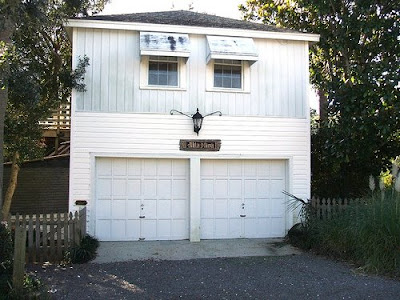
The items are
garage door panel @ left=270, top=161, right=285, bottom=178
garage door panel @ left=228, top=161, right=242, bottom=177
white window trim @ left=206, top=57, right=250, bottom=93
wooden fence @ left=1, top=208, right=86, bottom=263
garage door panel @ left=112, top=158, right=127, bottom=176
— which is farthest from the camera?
garage door panel @ left=270, top=161, right=285, bottom=178

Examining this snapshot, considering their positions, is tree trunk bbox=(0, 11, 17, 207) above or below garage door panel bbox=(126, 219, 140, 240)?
above

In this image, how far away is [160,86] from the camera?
37.6 ft

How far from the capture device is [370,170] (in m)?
13.7

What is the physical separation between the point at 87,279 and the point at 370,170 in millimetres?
9626

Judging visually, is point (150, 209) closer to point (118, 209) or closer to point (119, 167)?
point (118, 209)

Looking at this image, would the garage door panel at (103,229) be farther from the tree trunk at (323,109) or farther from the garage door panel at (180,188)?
the tree trunk at (323,109)

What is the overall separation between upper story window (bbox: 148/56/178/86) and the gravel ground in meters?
4.81

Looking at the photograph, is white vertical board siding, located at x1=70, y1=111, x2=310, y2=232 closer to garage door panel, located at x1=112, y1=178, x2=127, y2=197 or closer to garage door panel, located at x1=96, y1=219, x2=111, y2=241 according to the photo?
garage door panel, located at x1=96, y1=219, x2=111, y2=241

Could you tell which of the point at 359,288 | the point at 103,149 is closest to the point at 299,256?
the point at 359,288

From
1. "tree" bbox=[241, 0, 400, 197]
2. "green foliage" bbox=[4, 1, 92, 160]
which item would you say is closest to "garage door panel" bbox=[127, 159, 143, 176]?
"green foliage" bbox=[4, 1, 92, 160]

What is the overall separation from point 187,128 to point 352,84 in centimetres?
487

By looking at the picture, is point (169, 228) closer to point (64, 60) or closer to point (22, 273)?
point (22, 273)

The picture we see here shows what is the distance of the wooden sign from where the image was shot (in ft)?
37.5

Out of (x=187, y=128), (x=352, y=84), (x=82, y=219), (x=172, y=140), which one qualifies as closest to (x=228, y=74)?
(x=187, y=128)
